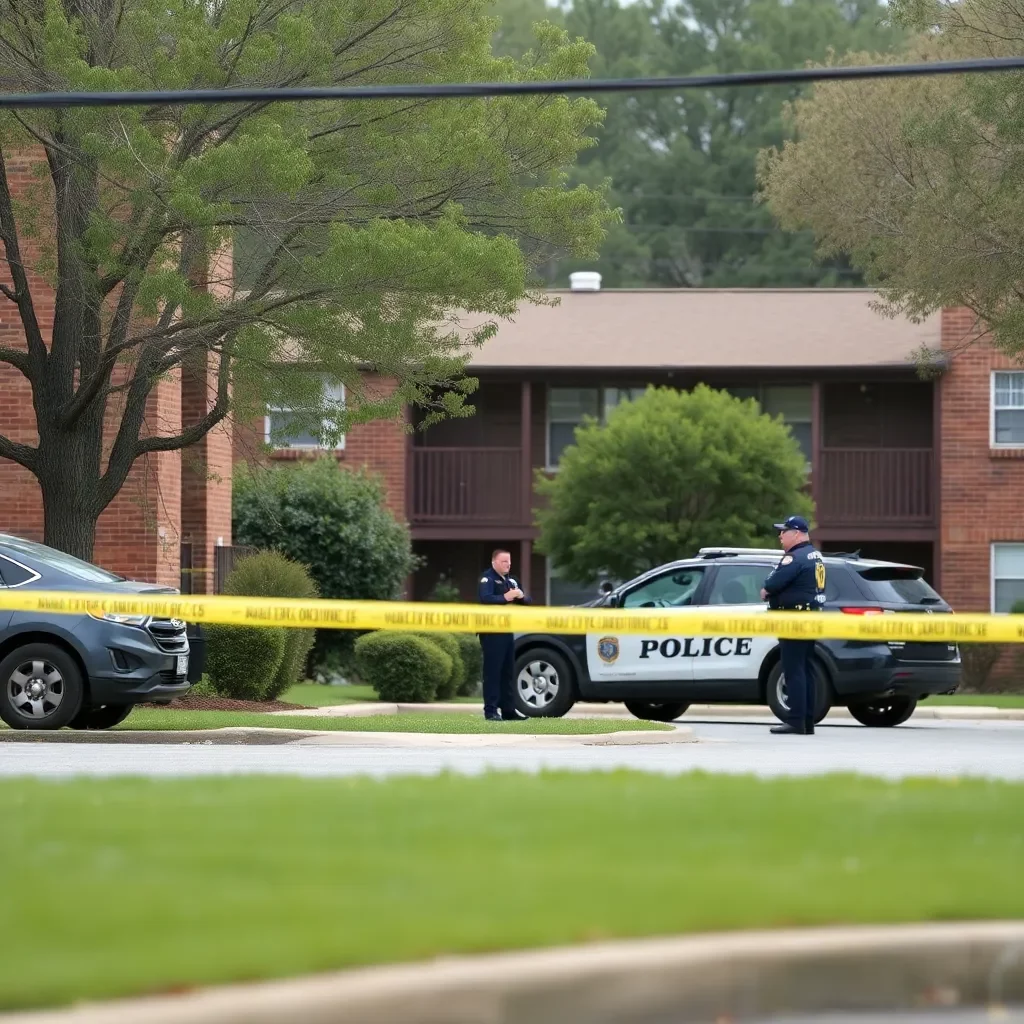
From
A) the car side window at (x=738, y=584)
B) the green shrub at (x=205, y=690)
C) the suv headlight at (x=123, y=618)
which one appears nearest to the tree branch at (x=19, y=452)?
the green shrub at (x=205, y=690)

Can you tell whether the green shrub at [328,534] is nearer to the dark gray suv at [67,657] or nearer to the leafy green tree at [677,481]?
the leafy green tree at [677,481]

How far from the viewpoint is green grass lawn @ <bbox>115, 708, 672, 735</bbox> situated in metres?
16.8

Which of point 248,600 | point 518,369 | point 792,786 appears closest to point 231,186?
point 248,600

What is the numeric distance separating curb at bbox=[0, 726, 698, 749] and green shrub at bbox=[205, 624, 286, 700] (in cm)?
426

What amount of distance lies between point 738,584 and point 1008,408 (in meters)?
17.5

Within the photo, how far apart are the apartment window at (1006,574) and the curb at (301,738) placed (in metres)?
21.2

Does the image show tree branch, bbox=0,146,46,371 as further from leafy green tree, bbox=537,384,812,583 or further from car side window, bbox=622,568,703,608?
leafy green tree, bbox=537,384,812,583

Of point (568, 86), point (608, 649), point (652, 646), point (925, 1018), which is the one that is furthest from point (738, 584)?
point (925, 1018)

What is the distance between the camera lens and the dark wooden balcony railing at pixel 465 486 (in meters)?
37.5

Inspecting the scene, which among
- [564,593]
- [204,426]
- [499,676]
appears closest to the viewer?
[499,676]

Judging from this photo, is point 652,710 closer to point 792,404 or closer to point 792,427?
point 792,427

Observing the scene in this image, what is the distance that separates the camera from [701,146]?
65.7m

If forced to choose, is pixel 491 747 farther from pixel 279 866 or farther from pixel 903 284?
pixel 903 284

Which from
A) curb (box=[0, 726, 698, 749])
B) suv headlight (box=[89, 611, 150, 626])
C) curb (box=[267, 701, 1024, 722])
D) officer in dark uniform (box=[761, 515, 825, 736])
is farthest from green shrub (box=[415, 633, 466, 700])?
suv headlight (box=[89, 611, 150, 626])
